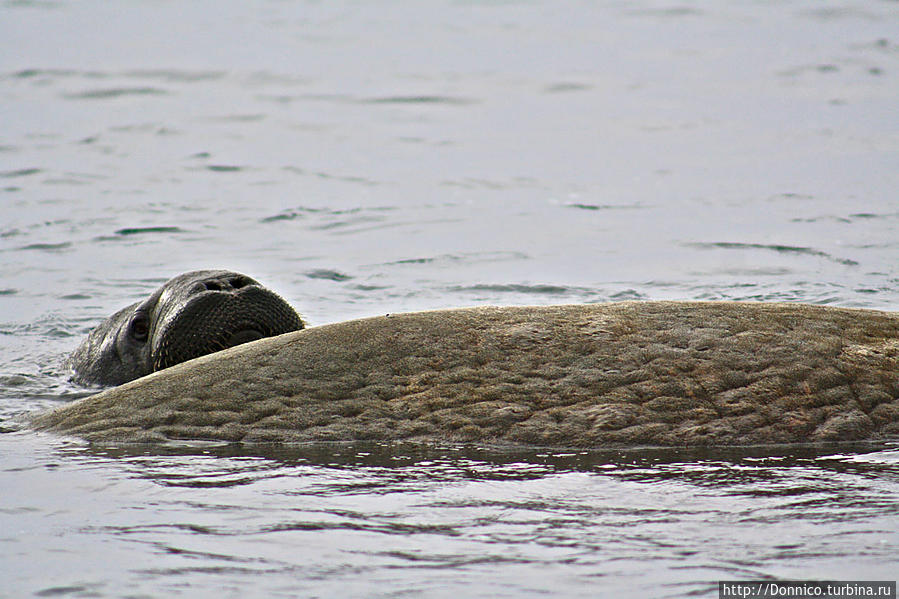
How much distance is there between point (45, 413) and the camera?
229 inches

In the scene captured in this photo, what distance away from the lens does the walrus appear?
16.6ft

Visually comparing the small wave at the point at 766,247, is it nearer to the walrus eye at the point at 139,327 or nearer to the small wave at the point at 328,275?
the small wave at the point at 328,275

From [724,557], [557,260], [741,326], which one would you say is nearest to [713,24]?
[557,260]

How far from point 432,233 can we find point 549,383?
7573 millimetres

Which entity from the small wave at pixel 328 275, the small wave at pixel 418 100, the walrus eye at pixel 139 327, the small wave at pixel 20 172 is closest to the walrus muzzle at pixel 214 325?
the walrus eye at pixel 139 327

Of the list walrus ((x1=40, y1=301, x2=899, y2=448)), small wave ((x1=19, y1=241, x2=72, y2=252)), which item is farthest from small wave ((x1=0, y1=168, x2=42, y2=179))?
walrus ((x1=40, y1=301, x2=899, y2=448))

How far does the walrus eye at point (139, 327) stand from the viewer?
6.86 m

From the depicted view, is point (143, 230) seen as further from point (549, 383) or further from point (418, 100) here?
point (549, 383)

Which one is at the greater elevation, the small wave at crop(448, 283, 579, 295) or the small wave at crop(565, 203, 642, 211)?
the small wave at crop(565, 203, 642, 211)

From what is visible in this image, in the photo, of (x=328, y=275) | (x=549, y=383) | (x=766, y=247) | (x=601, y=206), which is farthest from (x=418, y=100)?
(x=549, y=383)

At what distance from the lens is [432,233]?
1269cm

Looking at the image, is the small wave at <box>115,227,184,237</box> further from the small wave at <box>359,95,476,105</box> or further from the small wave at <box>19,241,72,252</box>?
the small wave at <box>359,95,476,105</box>

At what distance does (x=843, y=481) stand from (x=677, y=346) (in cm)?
105

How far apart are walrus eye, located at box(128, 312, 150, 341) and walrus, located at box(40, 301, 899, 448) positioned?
1.31m
